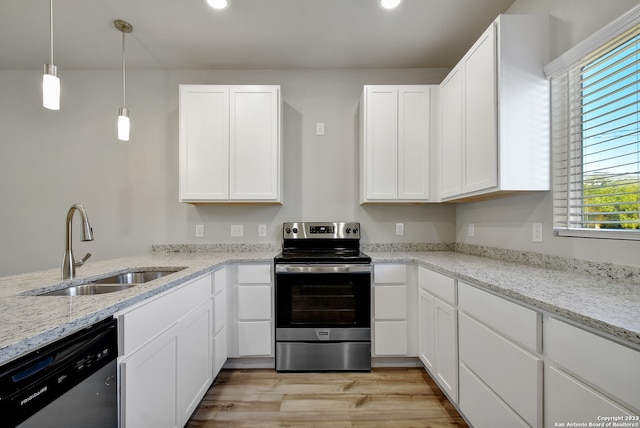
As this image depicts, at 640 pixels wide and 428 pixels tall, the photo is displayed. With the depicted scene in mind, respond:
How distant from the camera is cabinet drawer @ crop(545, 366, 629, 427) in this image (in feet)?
2.58

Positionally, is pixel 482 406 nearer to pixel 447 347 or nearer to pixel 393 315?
pixel 447 347

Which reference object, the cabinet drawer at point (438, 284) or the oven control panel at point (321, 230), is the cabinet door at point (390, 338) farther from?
the oven control panel at point (321, 230)

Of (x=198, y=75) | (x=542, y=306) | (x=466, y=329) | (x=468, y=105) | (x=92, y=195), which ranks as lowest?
(x=466, y=329)

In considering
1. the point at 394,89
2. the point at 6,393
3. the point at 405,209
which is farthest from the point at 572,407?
the point at 394,89

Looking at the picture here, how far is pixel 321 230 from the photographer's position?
103 inches

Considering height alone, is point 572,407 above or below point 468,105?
below

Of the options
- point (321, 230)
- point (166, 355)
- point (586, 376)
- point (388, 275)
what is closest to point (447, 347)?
point (388, 275)

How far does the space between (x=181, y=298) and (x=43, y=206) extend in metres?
2.39

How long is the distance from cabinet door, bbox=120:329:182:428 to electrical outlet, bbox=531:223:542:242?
217 cm

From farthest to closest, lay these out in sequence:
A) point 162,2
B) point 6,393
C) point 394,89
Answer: point 394,89 → point 162,2 → point 6,393

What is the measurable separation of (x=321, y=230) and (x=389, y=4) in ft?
6.04

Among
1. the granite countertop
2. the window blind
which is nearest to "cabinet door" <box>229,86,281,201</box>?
the granite countertop

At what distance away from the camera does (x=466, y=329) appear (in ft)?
4.91

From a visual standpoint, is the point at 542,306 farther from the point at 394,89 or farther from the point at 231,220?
the point at 231,220
